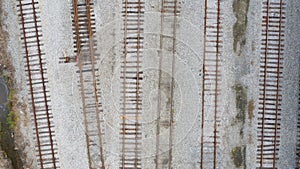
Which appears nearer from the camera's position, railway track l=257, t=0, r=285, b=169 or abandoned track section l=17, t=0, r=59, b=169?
abandoned track section l=17, t=0, r=59, b=169

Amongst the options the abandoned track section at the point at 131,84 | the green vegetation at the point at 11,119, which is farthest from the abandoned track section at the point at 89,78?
the green vegetation at the point at 11,119

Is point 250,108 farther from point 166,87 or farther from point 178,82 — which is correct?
point 166,87

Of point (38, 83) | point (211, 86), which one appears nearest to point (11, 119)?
point (38, 83)

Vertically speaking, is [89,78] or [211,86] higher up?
[89,78]

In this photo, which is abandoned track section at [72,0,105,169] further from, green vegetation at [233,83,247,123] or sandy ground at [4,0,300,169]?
green vegetation at [233,83,247,123]

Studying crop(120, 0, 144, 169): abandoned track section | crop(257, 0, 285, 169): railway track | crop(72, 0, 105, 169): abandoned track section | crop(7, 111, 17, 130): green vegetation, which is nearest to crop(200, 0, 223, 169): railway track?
crop(257, 0, 285, 169): railway track
